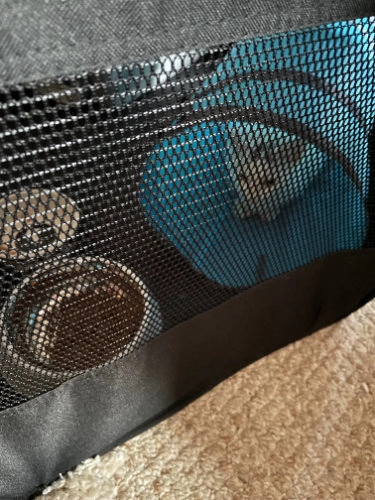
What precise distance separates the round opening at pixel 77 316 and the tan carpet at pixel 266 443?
0.17 meters

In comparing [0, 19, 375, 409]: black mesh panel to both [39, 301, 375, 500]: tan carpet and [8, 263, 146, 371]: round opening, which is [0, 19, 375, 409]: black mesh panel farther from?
[39, 301, 375, 500]: tan carpet

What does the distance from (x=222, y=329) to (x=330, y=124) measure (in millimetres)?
250

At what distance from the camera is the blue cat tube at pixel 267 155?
358 mm

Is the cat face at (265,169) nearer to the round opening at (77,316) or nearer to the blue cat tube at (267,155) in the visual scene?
the blue cat tube at (267,155)

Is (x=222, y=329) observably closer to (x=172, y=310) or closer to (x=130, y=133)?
(x=172, y=310)

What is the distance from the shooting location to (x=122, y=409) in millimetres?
554

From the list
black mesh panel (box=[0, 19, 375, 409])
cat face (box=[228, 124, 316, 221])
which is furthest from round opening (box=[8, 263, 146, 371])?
cat face (box=[228, 124, 316, 221])

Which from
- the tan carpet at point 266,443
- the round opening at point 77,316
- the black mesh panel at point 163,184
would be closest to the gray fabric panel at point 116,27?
the black mesh panel at point 163,184

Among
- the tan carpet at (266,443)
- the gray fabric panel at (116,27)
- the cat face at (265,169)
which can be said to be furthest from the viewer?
the tan carpet at (266,443)

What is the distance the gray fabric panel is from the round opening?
0.53 feet

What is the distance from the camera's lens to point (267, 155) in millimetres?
420

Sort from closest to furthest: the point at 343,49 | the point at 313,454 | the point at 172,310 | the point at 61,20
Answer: the point at 61,20 < the point at 343,49 < the point at 172,310 < the point at 313,454

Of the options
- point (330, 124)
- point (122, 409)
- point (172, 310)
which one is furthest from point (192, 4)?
point (122, 409)

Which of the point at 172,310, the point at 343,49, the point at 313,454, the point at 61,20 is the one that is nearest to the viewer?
the point at 61,20
